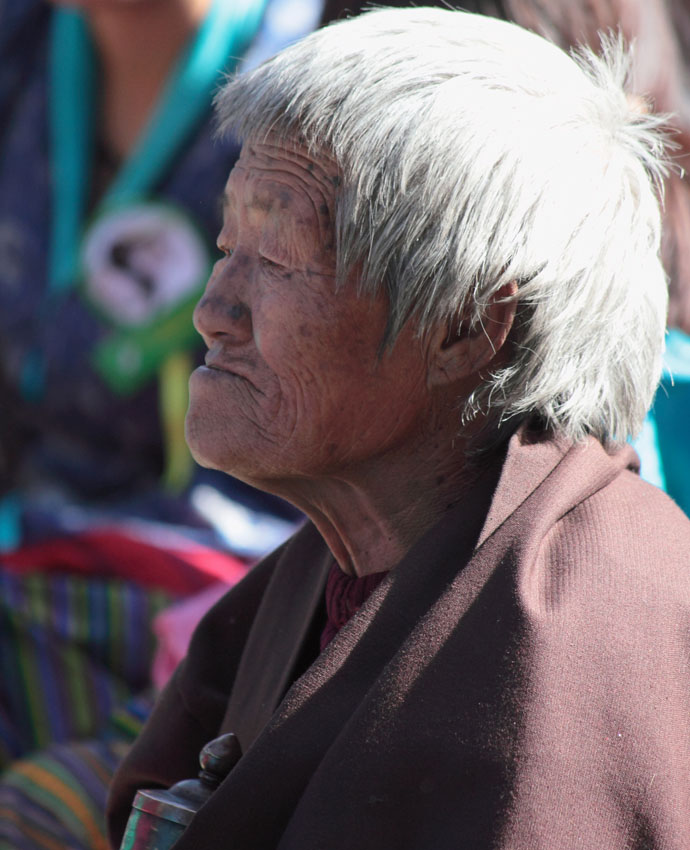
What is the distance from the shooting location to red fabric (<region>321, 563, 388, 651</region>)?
4.60 feet

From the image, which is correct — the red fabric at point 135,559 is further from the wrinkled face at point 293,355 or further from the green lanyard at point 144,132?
the wrinkled face at point 293,355

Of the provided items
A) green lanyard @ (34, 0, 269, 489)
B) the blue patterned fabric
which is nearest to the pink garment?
the blue patterned fabric

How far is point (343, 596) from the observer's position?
143 cm

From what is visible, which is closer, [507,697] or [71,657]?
[507,697]

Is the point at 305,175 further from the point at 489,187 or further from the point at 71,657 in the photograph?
the point at 71,657

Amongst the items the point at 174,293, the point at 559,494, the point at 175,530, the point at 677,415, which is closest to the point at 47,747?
the point at 175,530

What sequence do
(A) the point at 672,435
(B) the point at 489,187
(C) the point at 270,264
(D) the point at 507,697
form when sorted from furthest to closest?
(A) the point at 672,435 → (C) the point at 270,264 → (B) the point at 489,187 → (D) the point at 507,697

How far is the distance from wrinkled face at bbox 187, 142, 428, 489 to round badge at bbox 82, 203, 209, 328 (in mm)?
1578

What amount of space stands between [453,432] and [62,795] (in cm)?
122

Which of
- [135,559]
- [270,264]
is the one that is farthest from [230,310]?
[135,559]

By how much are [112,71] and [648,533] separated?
2.41 metres

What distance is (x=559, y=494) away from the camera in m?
1.22

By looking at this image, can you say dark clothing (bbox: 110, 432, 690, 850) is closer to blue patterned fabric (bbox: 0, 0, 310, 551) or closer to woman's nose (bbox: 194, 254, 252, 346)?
woman's nose (bbox: 194, 254, 252, 346)

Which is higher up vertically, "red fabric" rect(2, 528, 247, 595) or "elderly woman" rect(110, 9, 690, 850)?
"elderly woman" rect(110, 9, 690, 850)
